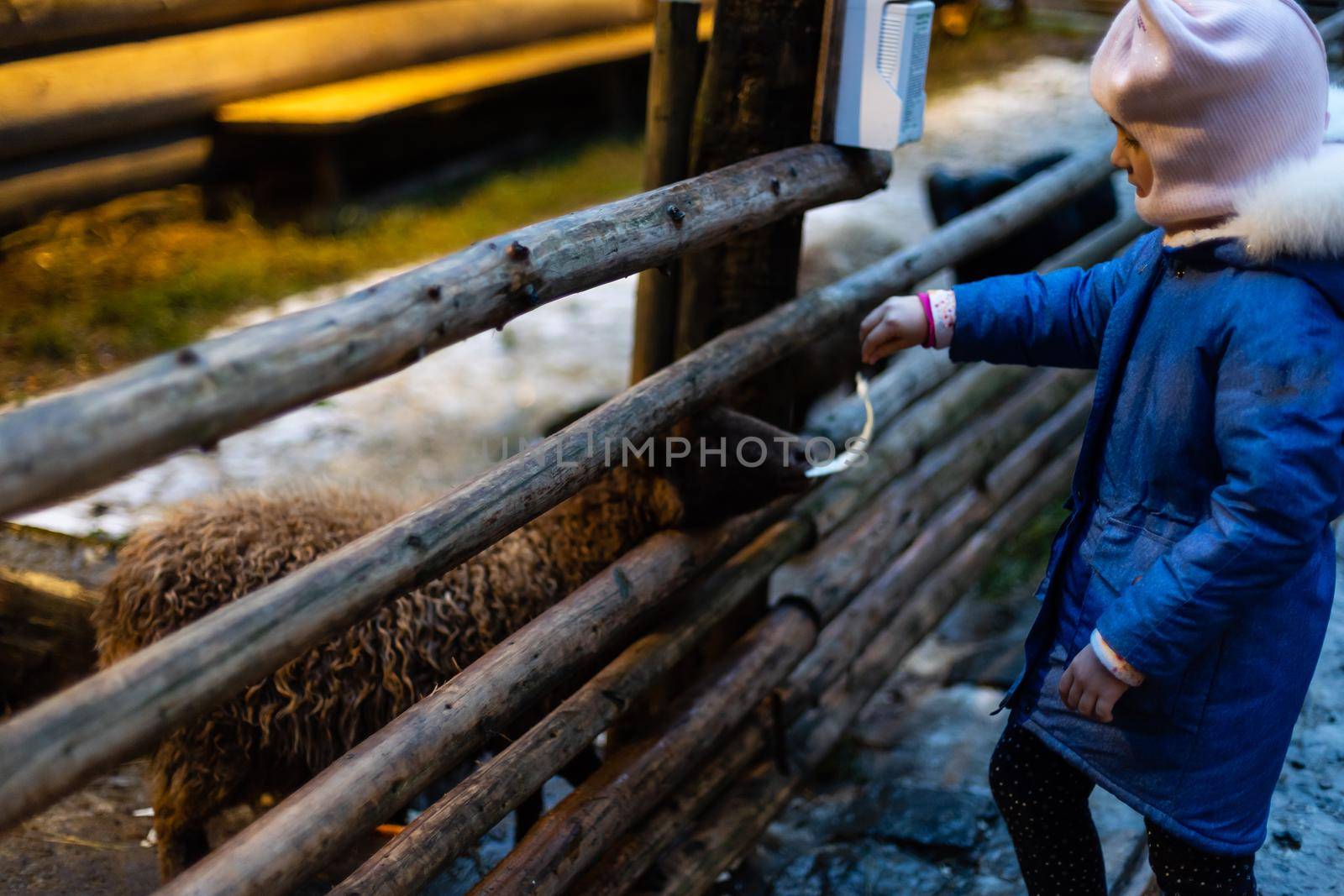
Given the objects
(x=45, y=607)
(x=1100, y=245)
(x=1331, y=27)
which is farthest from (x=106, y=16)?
(x=1331, y=27)

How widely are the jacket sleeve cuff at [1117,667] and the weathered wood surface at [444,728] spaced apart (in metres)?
1.00

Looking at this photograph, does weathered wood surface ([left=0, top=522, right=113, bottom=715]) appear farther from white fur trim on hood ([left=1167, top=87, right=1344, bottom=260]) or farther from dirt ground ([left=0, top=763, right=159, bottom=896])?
white fur trim on hood ([left=1167, top=87, right=1344, bottom=260])

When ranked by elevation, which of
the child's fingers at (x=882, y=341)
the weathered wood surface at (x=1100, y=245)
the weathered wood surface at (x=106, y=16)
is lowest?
the weathered wood surface at (x=1100, y=245)

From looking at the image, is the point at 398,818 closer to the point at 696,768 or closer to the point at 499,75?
the point at 696,768

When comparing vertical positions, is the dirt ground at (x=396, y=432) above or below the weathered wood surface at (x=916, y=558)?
below

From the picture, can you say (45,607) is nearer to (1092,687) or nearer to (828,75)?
(828,75)

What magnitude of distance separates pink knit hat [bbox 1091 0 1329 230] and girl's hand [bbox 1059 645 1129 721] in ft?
2.25

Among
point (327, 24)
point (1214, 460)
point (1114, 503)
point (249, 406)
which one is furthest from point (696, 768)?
point (327, 24)

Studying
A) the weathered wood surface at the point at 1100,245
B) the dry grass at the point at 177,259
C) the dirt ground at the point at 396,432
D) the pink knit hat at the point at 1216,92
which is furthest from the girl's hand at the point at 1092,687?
the dry grass at the point at 177,259

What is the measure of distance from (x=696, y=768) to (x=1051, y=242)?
3.21 m

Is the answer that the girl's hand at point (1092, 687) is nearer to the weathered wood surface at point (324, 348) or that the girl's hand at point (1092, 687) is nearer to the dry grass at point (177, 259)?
the weathered wood surface at point (324, 348)

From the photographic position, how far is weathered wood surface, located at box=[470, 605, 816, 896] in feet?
7.39

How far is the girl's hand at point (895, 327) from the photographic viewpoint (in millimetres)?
2199

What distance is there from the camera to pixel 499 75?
7758 mm
